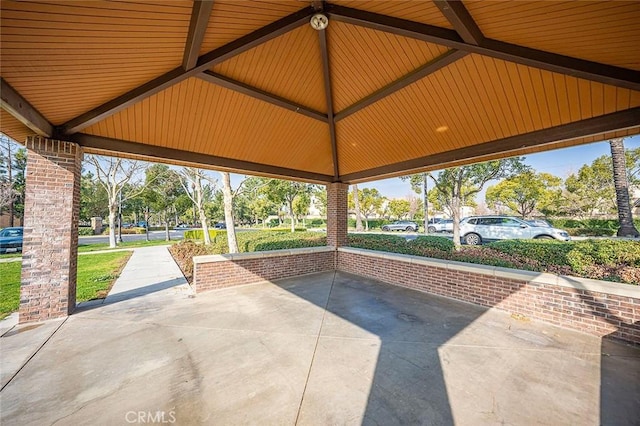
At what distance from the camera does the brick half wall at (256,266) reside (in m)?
5.88

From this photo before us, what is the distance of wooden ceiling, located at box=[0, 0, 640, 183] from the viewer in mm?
2395

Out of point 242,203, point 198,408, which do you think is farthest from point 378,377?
point 242,203

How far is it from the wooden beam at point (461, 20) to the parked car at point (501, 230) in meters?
13.0

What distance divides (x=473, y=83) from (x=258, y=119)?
3.80 metres

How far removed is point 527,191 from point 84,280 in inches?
1090

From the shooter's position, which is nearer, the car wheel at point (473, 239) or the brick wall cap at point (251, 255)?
the brick wall cap at point (251, 255)

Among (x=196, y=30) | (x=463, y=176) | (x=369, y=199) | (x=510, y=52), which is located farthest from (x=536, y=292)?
(x=369, y=199)

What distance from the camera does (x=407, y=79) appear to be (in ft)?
12.6

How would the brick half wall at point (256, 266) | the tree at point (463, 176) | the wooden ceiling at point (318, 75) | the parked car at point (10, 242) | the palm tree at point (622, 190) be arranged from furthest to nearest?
1. the parked car at point (10, 242)
2. the tree at point (463, 176)
3. the palm tree at point (622, 190)
4. the brick half wall at point (256, 266)
5. the wooden ceiling at point (318, 75)

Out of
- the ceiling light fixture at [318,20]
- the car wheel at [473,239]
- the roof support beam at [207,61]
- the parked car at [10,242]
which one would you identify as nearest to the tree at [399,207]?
the car wheel at [473,239]

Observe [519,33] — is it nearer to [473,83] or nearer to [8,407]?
[473,83]

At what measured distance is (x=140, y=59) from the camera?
118 inches

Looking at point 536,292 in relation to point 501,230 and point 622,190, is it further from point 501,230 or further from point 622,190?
point 501,230

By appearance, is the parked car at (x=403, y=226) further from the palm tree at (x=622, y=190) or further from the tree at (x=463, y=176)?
the palm tree at (x=622, y=190)
